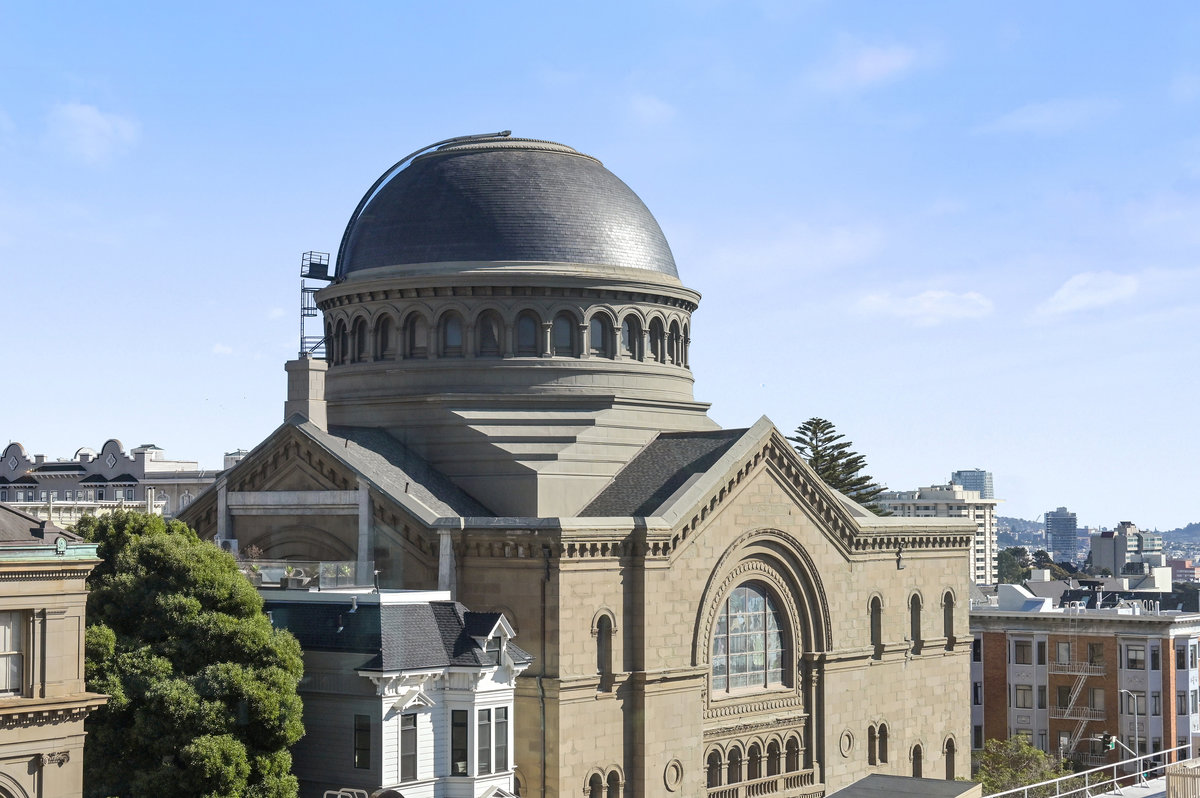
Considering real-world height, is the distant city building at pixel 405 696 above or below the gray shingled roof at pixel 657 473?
below

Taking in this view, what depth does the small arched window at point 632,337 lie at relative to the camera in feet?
188

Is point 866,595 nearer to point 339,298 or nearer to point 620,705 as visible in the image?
point 620,705

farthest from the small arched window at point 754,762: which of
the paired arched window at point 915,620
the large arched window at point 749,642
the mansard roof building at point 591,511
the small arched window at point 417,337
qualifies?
the small arched window at point 417,337

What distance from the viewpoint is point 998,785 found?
6319 cm

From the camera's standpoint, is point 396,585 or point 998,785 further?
point 998,785

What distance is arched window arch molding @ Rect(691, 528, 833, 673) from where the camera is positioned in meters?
49.5

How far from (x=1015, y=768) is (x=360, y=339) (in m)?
33.4

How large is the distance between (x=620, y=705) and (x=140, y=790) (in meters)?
14.2

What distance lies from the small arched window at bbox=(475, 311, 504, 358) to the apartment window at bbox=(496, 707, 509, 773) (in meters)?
16.3

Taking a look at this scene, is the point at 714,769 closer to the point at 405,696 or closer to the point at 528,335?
the point at 405,696

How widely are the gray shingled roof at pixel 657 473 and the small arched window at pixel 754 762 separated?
848 centimetres

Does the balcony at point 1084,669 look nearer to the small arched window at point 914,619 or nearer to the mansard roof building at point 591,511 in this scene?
the mansard roof building at point 591,511

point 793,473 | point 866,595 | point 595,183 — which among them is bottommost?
point 866,595

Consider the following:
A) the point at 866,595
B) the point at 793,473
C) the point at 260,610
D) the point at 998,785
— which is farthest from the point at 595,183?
the point at 998,785
